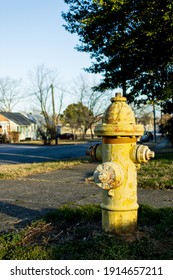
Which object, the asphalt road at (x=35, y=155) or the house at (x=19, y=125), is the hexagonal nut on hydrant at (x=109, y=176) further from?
the house at (x=19, y=125)

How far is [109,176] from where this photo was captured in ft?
10.6

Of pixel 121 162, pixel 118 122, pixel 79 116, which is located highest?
pixel 79 116

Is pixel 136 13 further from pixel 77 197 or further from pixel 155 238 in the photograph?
pixel 155 238

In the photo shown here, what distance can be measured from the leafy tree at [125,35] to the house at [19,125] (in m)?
41.0

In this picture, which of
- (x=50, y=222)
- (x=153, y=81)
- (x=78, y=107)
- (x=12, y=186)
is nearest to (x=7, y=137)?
(x=78, y=107)

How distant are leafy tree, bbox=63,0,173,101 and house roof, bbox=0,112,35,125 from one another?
45.5 metres

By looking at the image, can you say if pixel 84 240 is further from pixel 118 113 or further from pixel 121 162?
pixel 118 113

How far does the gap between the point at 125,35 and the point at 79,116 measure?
53819mm

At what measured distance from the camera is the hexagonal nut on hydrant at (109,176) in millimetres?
3236

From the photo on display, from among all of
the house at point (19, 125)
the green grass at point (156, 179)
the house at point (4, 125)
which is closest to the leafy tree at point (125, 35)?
the green grass at point (156, 179)

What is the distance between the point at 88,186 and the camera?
7.29 m

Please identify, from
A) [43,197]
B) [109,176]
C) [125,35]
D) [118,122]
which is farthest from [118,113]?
[125,35]

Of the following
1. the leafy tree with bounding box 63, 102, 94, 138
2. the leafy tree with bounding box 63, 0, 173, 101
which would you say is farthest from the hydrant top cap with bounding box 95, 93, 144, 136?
the leafy tree with bounding box 63, 102, 94, 138
